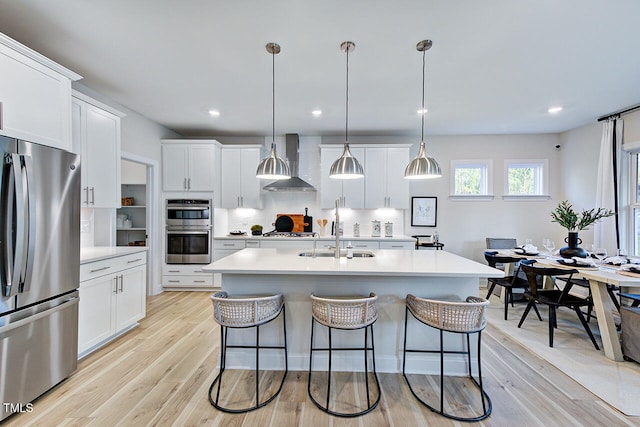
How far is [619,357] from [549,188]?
3309 mm

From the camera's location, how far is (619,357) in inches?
95.3

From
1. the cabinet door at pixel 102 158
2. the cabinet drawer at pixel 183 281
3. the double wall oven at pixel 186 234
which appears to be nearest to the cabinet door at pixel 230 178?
the double wall oven at pixel 186 234

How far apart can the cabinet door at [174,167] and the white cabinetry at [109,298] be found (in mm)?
1740

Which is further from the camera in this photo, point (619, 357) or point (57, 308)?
point (619, 357)

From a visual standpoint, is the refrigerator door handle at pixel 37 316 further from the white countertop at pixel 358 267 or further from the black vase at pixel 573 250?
the black vase at pixel 573 250

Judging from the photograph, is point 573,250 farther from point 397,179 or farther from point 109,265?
point 109,265

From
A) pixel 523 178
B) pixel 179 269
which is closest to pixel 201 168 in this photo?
pixel 179 269

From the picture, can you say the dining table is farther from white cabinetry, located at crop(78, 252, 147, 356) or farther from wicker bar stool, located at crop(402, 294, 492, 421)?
white cabinetry, located at crop(78, 252, 147, 356)

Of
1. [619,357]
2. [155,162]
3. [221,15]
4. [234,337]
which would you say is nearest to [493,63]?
[221,15]

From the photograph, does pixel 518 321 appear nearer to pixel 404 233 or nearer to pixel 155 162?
pixel 404 233

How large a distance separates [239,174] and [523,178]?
5.16 m

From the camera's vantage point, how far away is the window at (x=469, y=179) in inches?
195

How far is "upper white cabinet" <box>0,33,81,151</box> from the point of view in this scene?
1.77 metres

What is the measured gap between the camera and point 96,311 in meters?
2.54
